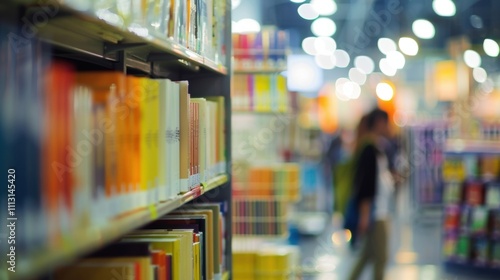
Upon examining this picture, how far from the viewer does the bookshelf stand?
52.0 inches

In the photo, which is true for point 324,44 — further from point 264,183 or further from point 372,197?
point 372,197

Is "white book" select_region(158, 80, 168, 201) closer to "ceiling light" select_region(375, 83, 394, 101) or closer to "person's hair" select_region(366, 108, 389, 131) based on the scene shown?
"person's hair" select_region(366, 108, 389, 131)

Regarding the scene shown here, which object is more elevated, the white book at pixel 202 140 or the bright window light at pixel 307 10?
the bright window light at pixel 307 10

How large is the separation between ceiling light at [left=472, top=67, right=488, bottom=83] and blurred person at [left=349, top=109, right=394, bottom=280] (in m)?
8.69

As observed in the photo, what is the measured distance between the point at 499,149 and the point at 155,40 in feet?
23.8

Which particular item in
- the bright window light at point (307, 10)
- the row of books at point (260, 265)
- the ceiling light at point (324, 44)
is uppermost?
the bright window light at point (307, 10)

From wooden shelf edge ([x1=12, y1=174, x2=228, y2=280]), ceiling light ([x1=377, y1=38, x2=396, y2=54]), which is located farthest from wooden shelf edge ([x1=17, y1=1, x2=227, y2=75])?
ceiling light ([x1=377, y1=38, x2=396, y2=54])

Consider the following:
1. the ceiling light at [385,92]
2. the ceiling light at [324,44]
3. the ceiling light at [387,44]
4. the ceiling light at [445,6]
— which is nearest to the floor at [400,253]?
the ceiling light at [445,6]

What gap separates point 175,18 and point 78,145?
1.12m

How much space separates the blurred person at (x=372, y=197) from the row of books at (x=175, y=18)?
7.32 ft

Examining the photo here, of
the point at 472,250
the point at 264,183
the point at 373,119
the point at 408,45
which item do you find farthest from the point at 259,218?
the point at 408,45

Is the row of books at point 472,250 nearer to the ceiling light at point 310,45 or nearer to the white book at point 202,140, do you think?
the white book at point 202,140

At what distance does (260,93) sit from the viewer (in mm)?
6238

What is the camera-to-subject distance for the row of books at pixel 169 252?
179 centimetres
